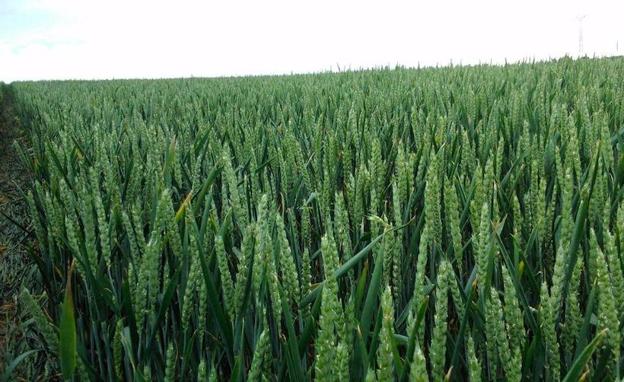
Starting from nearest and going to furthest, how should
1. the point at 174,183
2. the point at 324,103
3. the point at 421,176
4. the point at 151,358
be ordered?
the point at 151,358 → the point at 421,176 → the point at 174,183 → the point at 324,103

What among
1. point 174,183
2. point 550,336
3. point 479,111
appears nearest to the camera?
point 550,336

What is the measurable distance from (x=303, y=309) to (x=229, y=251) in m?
0.33

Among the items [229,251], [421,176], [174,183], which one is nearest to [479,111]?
[421,176]

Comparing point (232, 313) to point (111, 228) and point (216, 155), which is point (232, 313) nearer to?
point (111, 228)

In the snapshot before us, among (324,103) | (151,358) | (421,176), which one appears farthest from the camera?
(324,103)

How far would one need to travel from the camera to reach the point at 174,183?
1.47 metres

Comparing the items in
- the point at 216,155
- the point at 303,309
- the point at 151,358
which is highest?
the point at 216,155

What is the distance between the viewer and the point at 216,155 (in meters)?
1.53

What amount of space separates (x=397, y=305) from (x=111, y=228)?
21.1 inches

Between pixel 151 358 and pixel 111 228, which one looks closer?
pixel 151 358

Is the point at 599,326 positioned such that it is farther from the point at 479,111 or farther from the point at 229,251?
the point at 479,111

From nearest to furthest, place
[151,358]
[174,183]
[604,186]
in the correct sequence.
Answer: [151,358] < [604,186] < [174,183]

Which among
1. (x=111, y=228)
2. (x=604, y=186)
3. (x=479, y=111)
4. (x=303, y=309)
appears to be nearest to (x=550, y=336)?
(x=303, y=309)

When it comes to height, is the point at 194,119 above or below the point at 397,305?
above
